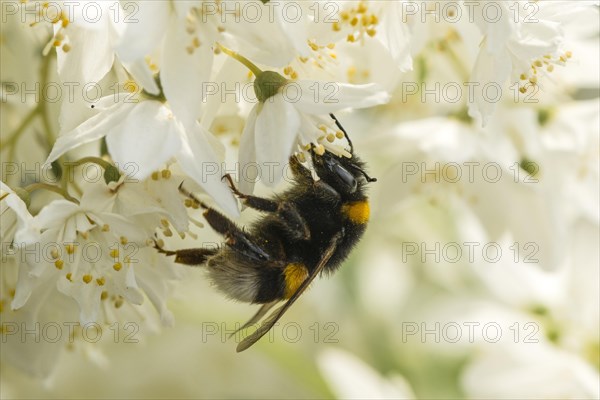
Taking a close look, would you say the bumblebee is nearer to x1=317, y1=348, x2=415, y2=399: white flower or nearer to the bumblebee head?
the bumblebee head

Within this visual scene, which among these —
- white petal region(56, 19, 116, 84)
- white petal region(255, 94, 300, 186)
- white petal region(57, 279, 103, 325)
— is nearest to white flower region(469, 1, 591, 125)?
white petal region(255, 94, 300, 186)

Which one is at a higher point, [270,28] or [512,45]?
[270,28]

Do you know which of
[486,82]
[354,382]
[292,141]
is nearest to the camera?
[292,141]

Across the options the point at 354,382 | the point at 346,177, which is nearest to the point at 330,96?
the point at 346,177

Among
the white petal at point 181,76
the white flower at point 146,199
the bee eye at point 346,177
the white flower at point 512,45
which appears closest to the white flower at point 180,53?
the white petal at point 181,76

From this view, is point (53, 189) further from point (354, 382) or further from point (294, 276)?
point (354, 382)

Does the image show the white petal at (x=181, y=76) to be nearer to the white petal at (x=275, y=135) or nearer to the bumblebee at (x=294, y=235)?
the white petal at (x=275, y=135)

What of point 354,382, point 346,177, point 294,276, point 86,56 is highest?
point 86,56
